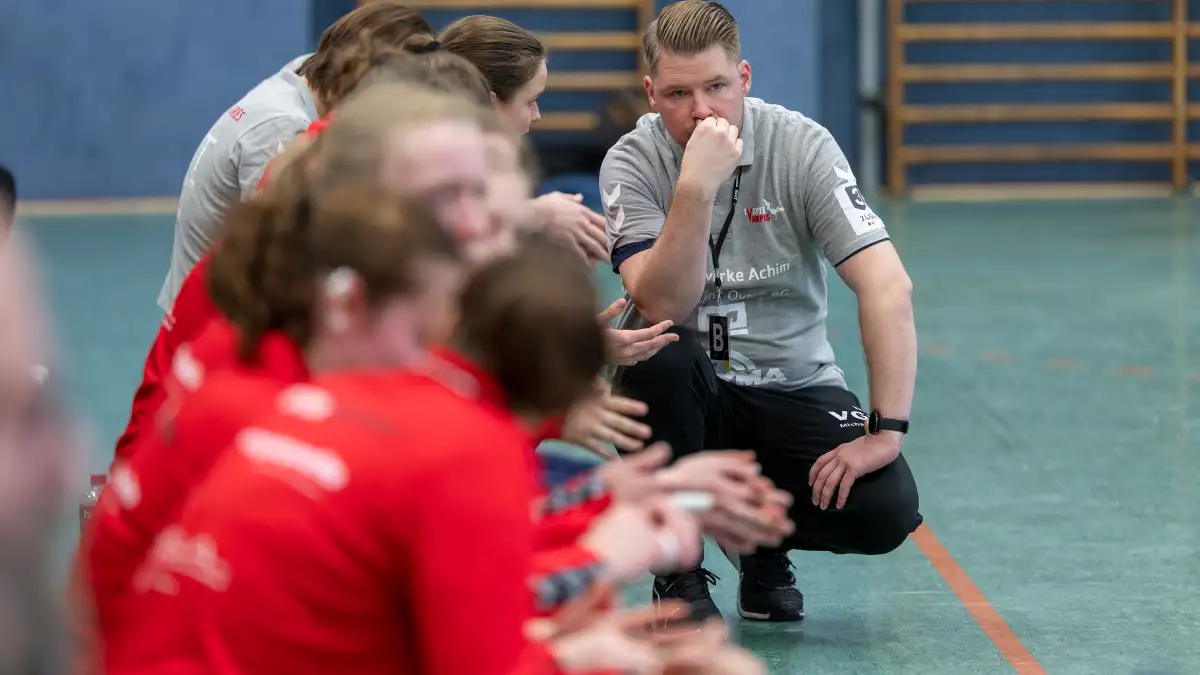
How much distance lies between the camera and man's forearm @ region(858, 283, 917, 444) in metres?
2.83

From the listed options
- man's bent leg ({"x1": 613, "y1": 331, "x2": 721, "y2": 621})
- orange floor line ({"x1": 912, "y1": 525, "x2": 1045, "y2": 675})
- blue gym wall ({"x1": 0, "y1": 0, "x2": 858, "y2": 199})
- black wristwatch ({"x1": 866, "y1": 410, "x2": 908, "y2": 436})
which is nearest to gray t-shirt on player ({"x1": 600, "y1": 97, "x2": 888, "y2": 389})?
man's bent leg ({"x1": 613, "y1": 331, "x2": 721, "y2": 621})

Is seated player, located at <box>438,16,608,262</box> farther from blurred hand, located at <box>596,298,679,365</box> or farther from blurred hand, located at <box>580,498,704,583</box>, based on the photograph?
blurred hand, located at <box>580,498,704,583</box>

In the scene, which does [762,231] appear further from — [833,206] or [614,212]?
[614,212]

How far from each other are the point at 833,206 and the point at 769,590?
773 mm

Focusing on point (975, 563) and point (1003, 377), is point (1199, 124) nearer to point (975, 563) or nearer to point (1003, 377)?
point (1003, 377)

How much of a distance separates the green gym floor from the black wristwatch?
1.37ft

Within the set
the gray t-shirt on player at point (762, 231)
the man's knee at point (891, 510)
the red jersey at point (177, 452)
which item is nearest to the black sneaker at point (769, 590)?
the man's knee at point (891, 510)

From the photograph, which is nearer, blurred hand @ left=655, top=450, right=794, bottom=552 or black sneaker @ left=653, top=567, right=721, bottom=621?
blurred hand @ left=655, top=450, right=794, bottom=552

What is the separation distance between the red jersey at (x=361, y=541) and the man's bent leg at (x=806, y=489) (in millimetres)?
1683

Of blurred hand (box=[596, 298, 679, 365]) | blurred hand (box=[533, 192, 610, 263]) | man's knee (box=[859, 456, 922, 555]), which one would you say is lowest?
man's knee (box=[859, 456, 922, 555])

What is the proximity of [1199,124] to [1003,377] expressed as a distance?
332 inches

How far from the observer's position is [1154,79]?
41.5 ft

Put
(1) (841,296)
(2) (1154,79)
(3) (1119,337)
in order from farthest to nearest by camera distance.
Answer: (2) (1154,79)
(1) (841,296)
(3) (1119,337)

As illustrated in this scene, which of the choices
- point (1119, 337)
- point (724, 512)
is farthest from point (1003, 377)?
point (724, 512)
